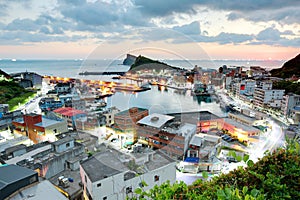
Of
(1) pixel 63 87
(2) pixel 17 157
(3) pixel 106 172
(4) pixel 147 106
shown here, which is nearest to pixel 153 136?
(4) pixel 147 106

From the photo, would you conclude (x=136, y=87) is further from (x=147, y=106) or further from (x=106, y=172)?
(x=106, y=172)

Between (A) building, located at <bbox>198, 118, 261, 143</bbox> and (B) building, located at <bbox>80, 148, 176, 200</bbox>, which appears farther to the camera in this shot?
(A) building, located at <bbox>198, 118, 261, 143</bbox>

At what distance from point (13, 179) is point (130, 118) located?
214 cm

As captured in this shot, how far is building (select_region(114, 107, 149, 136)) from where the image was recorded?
1.47 metres

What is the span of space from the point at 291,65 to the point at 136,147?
31496mm

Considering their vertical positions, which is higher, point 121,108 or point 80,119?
point 121,108

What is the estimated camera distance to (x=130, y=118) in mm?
1445

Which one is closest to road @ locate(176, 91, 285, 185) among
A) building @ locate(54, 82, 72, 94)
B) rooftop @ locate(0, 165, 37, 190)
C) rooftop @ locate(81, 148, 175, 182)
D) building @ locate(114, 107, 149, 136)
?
rooftop @ locate(81, 148, 175, 182)

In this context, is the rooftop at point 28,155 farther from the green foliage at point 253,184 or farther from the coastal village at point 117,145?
the green foliage at point 253,184

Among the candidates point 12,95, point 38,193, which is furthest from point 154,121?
point 12,95

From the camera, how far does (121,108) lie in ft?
5.56

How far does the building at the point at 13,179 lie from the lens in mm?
2256

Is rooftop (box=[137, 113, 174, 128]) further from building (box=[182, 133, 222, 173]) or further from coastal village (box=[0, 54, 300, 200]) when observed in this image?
building (box=[182, 133, 222, 173])

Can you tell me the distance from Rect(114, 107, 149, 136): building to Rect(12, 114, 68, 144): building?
468cm
